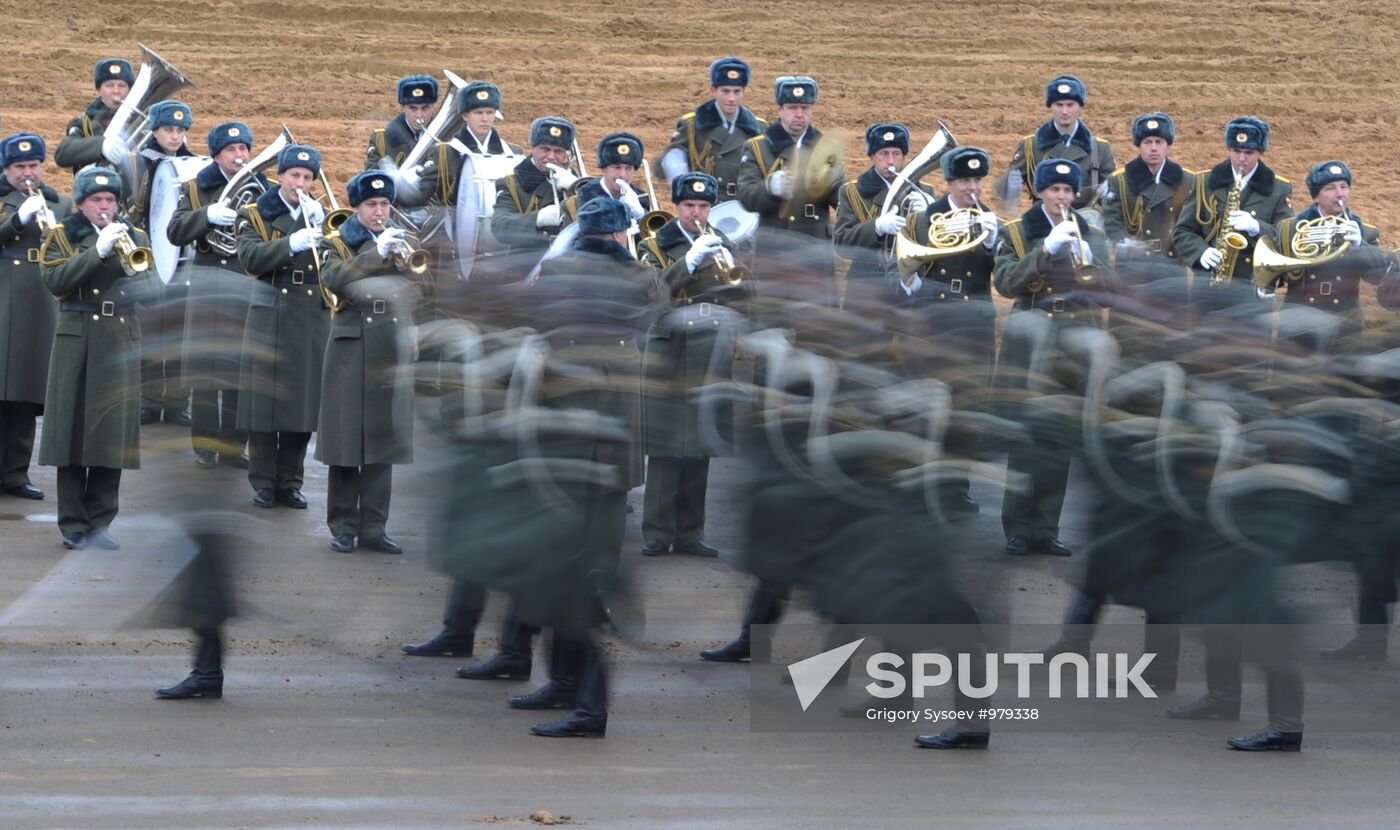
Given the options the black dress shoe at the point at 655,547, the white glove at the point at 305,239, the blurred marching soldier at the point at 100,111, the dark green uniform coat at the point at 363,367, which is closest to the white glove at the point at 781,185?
the black dress shoe at the point at 655,547

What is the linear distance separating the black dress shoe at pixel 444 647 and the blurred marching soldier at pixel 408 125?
4209 millimetres

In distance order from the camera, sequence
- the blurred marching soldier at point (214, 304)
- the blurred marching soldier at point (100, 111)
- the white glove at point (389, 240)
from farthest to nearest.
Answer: the blurred marching soldier at point (100, 111) < the white glove at point (389, 240) < the blurred marching soldier at point (214, 304)

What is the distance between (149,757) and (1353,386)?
4.51 metres

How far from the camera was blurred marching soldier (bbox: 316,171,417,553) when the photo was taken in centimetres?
984

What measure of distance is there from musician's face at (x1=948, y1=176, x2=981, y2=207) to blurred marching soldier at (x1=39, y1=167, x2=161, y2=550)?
3783mm

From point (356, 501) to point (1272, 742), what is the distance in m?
4.61

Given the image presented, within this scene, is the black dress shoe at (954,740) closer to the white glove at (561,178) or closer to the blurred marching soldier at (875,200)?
the blurred marching soldier at (875,200)

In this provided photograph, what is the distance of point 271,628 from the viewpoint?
29.7ft

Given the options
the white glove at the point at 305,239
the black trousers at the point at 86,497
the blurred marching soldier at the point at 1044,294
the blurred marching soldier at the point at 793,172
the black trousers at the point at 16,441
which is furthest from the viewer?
the blurred marching soldier at the point at 793,172

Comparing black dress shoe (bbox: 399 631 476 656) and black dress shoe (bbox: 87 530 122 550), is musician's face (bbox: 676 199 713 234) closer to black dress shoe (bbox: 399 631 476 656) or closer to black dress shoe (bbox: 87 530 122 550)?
black dress shoe (bbox: 399 631 476 656)

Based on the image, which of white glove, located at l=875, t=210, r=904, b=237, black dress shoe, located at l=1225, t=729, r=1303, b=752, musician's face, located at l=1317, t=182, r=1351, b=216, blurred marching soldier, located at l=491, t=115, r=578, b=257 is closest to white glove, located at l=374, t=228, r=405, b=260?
blurred marching soldier, located at l=491, t=115, r=578, b=257

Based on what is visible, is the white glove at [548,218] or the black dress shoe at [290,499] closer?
the black dress shoe at [290,499]

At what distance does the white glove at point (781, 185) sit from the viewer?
11.6 metres

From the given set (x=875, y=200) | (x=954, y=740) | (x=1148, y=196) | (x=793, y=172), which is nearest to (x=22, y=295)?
(x=793, y=172)
